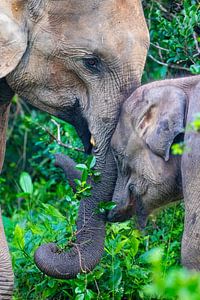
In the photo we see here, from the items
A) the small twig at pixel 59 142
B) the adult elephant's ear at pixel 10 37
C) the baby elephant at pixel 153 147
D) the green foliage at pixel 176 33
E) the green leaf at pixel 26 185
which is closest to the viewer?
the baby elephant at pixel 153 147

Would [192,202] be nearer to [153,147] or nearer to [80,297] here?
[153,147]

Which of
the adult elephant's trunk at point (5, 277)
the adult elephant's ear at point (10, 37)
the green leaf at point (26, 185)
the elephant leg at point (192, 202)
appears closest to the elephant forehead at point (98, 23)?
the adult elephant's ear at point (10, 37)

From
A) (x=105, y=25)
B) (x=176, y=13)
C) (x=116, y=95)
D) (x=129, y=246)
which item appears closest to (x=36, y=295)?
(x=129, y=246)

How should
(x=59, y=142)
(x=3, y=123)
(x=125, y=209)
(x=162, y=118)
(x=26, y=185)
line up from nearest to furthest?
(x=162, y=118), (x=125, y=209), (x=3, y=123), (x=59, y=142), (x=26, y=185)

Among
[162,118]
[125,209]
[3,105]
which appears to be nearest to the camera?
[162,118]

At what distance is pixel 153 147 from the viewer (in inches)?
140

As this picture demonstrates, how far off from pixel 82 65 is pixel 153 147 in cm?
64

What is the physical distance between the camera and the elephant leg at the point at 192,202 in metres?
3.12

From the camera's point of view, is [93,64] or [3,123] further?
[3,123]

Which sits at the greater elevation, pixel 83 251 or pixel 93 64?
pixel 93 64

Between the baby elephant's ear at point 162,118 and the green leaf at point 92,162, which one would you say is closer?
the baby elephant's ear at point 162,118

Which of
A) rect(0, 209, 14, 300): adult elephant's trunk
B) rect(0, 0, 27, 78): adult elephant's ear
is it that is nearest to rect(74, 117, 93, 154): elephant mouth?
rect(0, 0, 27, 78): adult elephant's ear

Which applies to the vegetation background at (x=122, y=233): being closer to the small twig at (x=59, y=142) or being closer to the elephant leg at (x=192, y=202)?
the small twig at (x=59, y=142)

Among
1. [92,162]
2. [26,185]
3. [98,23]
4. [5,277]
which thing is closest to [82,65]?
[98,23]
